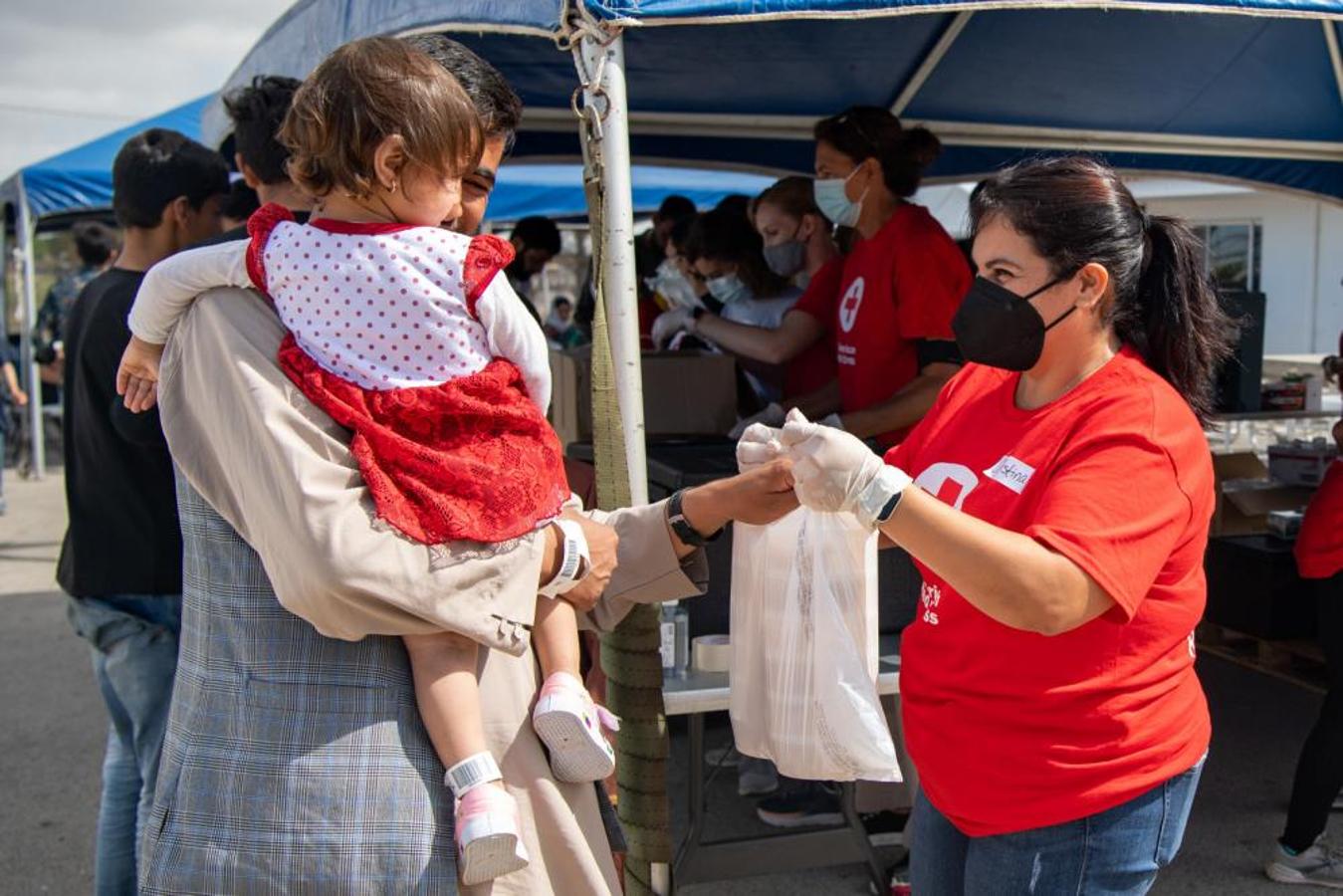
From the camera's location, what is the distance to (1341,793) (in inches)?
150

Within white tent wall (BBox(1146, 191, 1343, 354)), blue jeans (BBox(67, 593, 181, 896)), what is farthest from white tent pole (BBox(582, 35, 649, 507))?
white tent wall (BBox(1146, 191, 1343, 354))

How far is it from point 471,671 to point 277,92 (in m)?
1.42

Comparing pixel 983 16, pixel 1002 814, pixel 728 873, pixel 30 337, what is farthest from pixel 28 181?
pixel 1002 814

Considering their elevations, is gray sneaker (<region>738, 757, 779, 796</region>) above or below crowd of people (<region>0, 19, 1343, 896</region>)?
below

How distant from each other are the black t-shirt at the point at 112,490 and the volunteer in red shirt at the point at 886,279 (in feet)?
5.43

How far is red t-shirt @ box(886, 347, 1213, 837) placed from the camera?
1.55 metres

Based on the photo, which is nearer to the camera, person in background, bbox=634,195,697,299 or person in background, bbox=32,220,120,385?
person in background, bbox=634,195,697,299

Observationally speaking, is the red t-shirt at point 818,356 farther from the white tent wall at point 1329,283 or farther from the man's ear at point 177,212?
the white tent wall at point 1329,283

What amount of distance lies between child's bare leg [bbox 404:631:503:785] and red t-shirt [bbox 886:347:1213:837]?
0.72 m

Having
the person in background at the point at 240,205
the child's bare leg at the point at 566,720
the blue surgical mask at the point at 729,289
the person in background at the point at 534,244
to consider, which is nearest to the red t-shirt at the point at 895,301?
the blue surgical mask at the point at 729,289

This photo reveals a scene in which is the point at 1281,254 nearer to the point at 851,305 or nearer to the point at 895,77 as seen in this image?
the point at 895,77

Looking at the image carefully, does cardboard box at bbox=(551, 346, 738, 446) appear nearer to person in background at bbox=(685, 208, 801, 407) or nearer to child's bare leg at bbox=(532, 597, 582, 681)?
person in background at bbox=(685, 208, 801, 407)

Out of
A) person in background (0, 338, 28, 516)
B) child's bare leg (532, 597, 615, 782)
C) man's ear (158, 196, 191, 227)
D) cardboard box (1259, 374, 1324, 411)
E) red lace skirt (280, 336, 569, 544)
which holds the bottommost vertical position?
person in background (0, 338, 28, 516)

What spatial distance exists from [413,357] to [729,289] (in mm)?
3078
